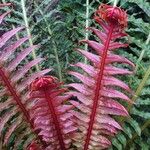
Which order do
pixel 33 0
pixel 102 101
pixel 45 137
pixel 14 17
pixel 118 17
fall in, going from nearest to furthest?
pixel 118 17 < pixel 102 101 < pixel 45 137 < pixel 33 0 < pixel 14 17

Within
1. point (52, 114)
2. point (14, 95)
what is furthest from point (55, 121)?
point (14, 95)

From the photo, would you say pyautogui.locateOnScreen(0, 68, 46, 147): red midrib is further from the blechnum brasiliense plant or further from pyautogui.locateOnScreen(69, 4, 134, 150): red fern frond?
pyautogui.locateOnScreen(69, 4, 134, 150): red fern frond

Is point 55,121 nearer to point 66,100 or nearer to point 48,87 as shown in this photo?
point 66,100

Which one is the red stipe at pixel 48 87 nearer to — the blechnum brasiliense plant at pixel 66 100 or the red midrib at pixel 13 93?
the blechnum brasiliense plant at pixel 66 100

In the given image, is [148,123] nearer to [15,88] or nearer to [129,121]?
→ [129,121]

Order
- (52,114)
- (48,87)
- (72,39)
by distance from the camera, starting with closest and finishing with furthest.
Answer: (48,87), (52,114), (72,39)

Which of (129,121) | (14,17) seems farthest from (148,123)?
(14,17)

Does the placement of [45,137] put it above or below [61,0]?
below

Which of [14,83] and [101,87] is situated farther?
[14,83]
